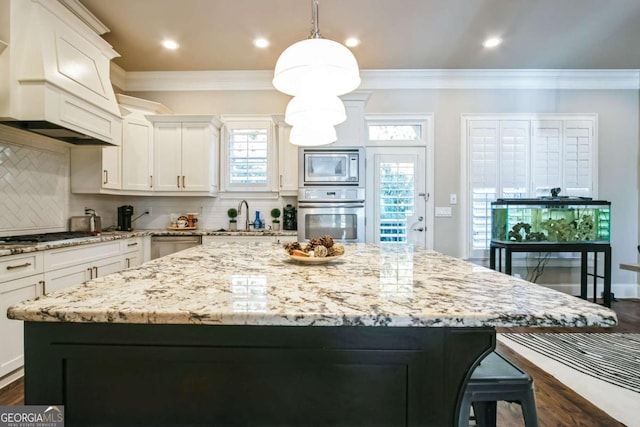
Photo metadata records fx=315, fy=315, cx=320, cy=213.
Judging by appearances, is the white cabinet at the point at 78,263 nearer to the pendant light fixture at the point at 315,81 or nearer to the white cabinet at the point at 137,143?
the white cabinet at the point at 137,143

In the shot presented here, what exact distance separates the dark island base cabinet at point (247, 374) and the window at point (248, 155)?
3.19 meters

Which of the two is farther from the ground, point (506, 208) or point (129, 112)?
point (129, 112)

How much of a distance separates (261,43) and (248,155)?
4.19 feet

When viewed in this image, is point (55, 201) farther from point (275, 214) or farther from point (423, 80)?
point (423, 80)

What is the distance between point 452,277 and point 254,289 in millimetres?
715

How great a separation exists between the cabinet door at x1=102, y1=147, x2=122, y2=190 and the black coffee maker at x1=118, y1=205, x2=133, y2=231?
40 cm

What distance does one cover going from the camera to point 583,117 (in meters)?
4.07

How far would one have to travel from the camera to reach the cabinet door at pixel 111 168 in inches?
129

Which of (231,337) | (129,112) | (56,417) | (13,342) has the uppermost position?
(129,112)

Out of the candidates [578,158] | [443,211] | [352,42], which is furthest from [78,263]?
[578,158]

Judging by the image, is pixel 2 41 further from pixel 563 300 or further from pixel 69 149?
pixel 563 300

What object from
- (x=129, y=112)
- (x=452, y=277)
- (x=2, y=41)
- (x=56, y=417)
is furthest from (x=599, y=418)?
(x=129, y=112)

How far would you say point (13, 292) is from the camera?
199 cm

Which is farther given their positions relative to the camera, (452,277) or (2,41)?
(2,41)
